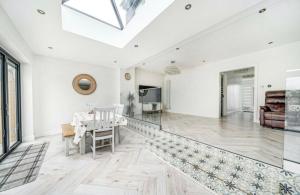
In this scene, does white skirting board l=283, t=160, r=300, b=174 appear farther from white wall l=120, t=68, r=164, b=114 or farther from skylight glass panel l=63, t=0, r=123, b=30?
white wall l=120, t=68, r=164, b=114

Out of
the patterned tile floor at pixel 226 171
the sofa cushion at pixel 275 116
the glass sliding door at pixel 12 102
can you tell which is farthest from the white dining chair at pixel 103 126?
the sofa cushion at pixel 275 116

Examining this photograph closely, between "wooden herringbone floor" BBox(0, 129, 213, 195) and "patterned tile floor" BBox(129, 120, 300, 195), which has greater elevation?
"patterned tile floor" BBox(129, 120, 300, 195)

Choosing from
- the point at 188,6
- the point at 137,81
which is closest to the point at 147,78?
the point at 137,81

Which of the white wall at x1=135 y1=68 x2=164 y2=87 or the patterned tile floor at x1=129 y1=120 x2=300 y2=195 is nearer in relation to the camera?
the patterned tile floor at x1=129 y1=120 x2=300 y2=195

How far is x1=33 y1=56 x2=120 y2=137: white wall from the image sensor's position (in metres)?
3.76

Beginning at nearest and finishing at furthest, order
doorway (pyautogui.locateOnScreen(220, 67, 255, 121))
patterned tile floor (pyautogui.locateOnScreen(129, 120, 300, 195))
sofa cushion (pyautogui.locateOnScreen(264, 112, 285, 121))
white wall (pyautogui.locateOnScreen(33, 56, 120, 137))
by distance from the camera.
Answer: patterned tile floor (pyautogui.locateOnScreen(129, 120, 300, 195)), sofa cushion (pyautogui.locateOnScreen(264, 112, 285, 121)), white wall (pyautogui.locateOnScreen(33, 56, 120, 137)), doorway (pyautogui.locateOnScreen(220, 67, 255, 121))

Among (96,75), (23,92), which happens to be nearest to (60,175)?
(23,92)

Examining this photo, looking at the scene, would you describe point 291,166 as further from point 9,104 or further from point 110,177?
point 9,104

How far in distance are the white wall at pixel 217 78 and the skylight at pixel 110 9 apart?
4.44 meters

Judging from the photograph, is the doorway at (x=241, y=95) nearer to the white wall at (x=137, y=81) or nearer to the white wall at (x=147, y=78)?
the white wall at (x=147, y=78)

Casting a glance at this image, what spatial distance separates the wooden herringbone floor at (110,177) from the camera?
4.92 ft

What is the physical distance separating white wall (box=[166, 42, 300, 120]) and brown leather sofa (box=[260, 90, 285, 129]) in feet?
1.22

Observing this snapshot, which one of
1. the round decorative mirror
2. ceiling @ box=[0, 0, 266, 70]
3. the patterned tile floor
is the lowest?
the patterned tile floor

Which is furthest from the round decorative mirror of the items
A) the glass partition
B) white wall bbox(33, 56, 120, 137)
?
the glass partition
